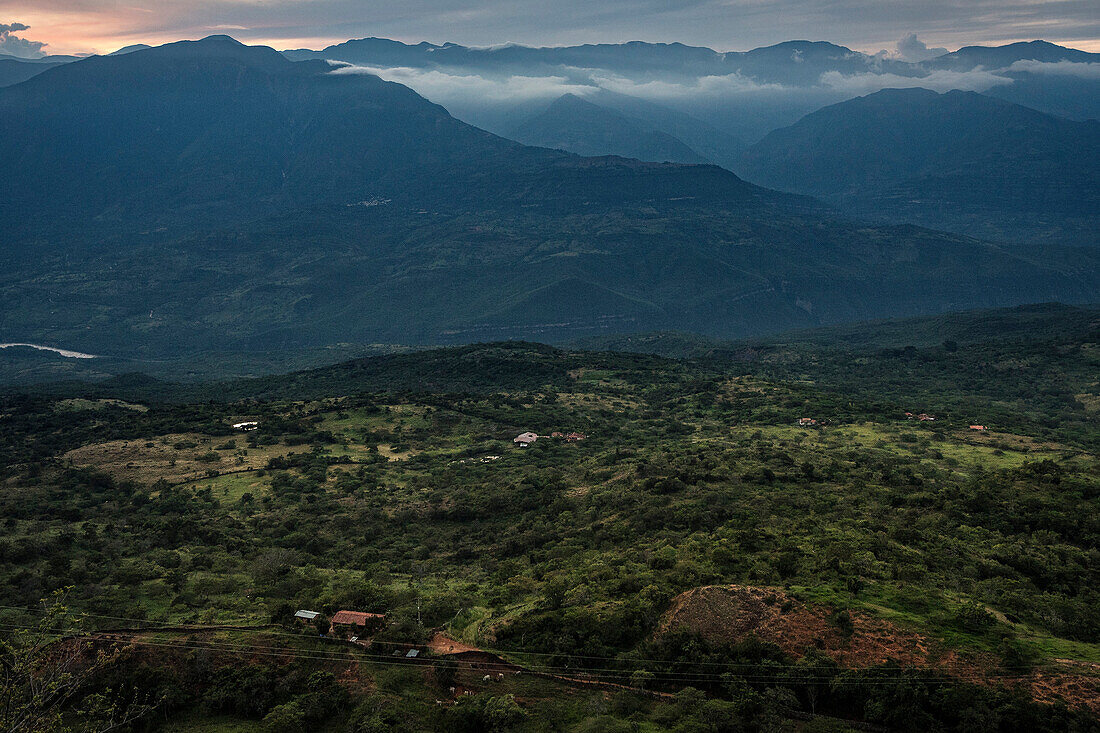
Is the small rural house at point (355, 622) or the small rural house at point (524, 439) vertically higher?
the small rural house at point (355, 622)

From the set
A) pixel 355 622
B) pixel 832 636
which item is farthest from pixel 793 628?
pixel 355 622

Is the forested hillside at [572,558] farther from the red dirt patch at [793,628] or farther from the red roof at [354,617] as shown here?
the red roof at [354,617]

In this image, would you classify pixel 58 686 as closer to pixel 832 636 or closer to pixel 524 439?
pixel 832 636

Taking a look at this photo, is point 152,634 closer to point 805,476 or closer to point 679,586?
point 679,586

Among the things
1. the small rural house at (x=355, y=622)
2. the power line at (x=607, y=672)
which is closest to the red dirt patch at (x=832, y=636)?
the power line at (x=607, y=672)

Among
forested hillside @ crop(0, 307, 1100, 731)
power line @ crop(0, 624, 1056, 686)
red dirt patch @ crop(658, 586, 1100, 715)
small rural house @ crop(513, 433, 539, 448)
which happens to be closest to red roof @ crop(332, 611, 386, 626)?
forested hillside @ crop(0, 307, 1100, 731)

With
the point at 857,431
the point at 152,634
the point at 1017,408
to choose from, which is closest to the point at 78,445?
the point at 152,634
